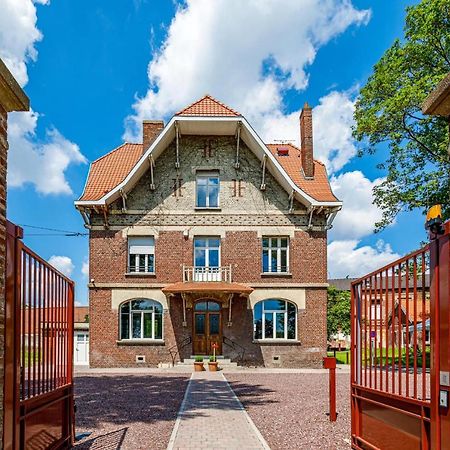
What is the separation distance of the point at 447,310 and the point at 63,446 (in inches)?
214

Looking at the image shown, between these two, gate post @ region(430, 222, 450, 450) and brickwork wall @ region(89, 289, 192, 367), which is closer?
gate post @ region(430, 222, 450, 450)

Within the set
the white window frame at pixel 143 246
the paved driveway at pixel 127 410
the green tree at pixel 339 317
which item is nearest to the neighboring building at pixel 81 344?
the white window frame at pixel 143 246

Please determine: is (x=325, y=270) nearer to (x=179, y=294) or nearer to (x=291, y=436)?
(x=179, y=294)

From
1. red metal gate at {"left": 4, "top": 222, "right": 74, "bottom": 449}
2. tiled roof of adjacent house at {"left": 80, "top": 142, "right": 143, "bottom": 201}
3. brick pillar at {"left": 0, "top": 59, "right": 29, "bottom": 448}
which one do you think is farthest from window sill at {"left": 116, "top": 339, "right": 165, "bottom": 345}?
brick pillar at {"left": 0, "top": 59, "right": 29, "bottom": 448}

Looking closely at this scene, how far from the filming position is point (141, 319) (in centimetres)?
2245

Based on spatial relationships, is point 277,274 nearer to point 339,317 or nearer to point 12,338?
point 12,338

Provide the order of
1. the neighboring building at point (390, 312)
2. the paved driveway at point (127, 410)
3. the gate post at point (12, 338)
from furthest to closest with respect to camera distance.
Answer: the paved driveway at point (127, 410) → the neighboring building at point (390, 312) → the gate post at point (12, 338)

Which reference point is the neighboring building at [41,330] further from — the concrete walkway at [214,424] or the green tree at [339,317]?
the green tree at [339,317]

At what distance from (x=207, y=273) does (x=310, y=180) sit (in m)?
6.54

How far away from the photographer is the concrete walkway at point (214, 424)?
7670 millimetres

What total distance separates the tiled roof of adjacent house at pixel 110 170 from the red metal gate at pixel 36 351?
51.5 ft

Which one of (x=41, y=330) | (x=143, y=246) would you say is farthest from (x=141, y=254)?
(x=41, y=330)

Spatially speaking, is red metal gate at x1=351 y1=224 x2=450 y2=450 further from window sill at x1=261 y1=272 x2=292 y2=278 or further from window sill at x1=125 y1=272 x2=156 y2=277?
window sill at x1=125 y1=272 x2=156 y2=277

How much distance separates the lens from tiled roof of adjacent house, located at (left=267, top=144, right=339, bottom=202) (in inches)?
906
